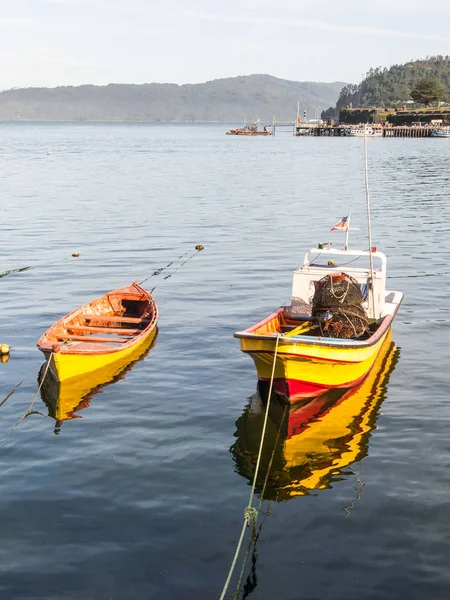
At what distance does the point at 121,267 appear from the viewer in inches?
1357

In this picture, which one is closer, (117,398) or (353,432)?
(353,432)

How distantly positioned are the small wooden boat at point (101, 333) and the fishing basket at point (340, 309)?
16.0ft

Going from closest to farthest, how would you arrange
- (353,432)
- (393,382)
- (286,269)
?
(353,432), (393,382), (286,269)

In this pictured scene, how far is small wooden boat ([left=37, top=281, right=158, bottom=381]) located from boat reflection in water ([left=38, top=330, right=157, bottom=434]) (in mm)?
170

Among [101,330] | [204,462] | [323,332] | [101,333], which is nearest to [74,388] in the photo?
[101,330]

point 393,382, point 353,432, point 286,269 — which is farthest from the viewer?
point 286,269

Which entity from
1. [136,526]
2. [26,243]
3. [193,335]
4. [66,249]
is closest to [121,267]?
[66,249]

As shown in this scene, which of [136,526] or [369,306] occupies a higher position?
[369,306]

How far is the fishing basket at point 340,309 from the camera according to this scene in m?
19.5

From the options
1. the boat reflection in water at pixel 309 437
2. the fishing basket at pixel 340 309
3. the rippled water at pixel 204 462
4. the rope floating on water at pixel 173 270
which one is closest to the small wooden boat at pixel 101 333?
the rippled water at pixel 204 462

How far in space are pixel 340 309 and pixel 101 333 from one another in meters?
6.93

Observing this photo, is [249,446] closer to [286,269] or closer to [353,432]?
[353,432]

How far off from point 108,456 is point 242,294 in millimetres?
14322

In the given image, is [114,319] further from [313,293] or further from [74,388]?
[313,293]
